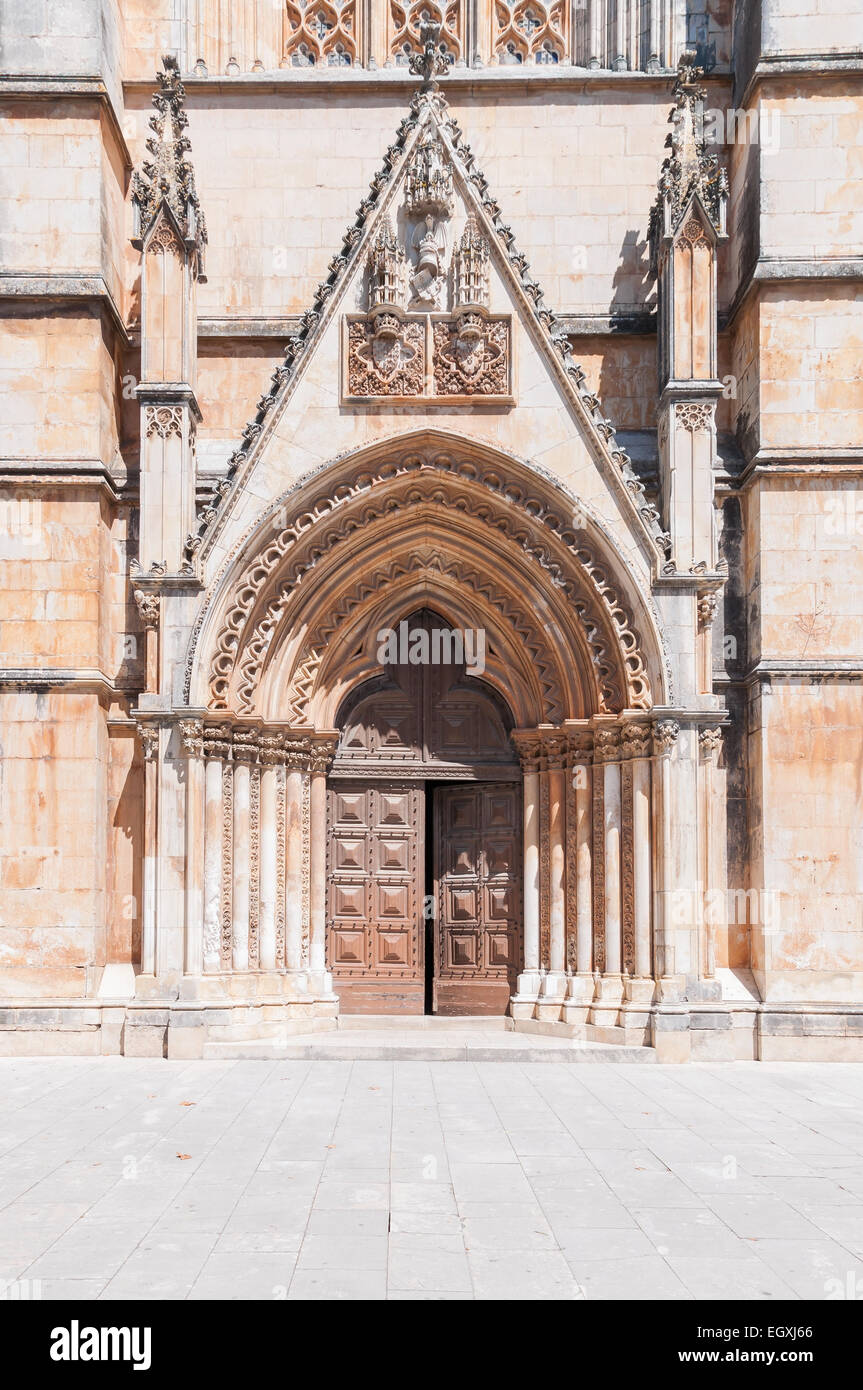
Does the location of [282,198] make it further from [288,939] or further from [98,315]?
[288,939]

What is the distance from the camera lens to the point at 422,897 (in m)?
15.5

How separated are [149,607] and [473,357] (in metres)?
4.43

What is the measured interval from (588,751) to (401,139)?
705 cm

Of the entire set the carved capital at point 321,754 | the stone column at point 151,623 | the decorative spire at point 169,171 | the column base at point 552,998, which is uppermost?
the decorative spire at point 169,171

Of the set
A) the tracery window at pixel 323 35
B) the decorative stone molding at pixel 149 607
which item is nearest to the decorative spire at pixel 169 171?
the tracery window at pixel 323 35

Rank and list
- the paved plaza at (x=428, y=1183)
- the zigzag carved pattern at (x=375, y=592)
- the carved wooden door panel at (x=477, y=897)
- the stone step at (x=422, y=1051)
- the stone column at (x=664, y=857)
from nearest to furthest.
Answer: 1. the paved plaza at (x=428, y=1183)
2. the stone step at (x=422, y=1051)
3. the stone column at (x=664, y=857)
4. the zigzag carved pattern at (x=375, y=592)
5. the carved wooden door panel at (x=477, y=897)

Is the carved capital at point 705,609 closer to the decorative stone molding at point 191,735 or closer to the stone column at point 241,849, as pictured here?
the stone column at point 241,849

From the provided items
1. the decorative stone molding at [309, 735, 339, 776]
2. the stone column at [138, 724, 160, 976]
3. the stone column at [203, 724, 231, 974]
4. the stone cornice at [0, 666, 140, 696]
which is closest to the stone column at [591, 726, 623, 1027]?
the decorative stone molding at [309, 735, 339, 776]

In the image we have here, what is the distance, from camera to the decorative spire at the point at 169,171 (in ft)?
47.6

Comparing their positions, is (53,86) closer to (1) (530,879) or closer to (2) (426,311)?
(2) (426,311)

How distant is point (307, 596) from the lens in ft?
48.9

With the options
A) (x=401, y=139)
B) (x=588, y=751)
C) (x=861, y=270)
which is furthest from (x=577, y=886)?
(x=401, y=139)

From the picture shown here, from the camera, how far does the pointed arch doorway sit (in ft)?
50.8

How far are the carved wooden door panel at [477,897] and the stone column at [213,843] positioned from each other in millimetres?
2767
